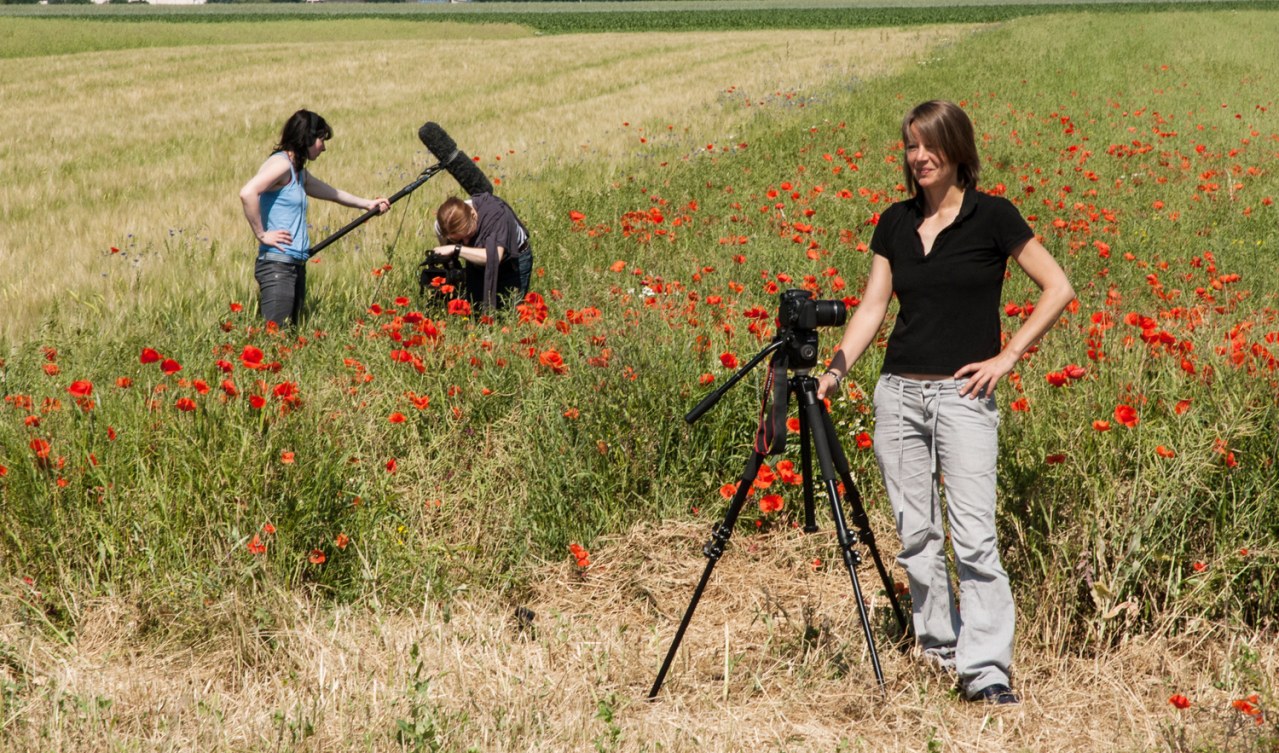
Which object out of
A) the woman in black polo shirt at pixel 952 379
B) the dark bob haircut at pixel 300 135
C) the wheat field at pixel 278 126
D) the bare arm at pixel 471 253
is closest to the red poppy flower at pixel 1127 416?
the woman in black polo shirt at pixel 952 379

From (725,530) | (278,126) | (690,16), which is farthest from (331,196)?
(690,16)

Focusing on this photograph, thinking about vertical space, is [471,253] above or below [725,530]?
above

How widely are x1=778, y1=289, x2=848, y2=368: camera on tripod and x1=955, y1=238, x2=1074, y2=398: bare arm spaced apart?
1.48 feet

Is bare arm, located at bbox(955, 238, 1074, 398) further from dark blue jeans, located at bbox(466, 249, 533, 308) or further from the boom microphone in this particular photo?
the boom microphone

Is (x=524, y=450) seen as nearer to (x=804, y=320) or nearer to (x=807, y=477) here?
(x=807, y=477)

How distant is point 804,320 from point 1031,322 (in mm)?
707

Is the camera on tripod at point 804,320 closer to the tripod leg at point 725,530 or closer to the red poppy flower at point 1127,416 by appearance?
the tripod leg at point 725,530

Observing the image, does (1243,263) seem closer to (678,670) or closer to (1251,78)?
(678,670)

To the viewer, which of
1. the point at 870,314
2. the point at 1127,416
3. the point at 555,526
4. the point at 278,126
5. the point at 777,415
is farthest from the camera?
the point at 278,126

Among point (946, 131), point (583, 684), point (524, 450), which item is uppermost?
point (946, 131)

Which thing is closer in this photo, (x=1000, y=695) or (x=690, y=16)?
(x=1000, y=695)

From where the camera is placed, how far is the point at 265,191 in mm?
6008

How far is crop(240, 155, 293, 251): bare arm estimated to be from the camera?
19.3ft

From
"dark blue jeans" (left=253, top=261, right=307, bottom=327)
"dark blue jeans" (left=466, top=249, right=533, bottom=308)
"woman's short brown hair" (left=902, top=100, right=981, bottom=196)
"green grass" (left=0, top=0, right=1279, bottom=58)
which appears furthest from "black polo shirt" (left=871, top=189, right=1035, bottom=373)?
"green grass" (left=0, top=0, right=1279, bottom=58)
